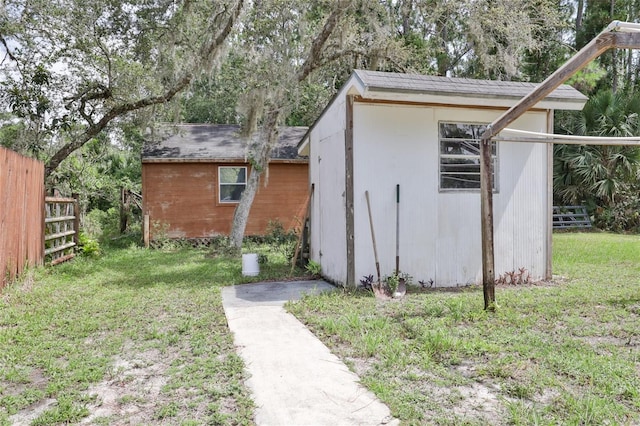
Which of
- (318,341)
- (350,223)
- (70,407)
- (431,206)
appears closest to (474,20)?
(431,206)

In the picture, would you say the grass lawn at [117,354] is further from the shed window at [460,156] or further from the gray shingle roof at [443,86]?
the shed window at [460,156]

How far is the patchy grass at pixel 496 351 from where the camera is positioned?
2.66 metres

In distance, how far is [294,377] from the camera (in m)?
3.20

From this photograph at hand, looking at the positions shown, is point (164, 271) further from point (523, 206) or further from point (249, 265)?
point (523, 206)

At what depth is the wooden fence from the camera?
27.0ft

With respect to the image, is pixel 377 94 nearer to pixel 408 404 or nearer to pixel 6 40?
pixel 408 404

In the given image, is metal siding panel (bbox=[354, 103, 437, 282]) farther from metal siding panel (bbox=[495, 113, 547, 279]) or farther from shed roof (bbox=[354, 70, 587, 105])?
metal siding panel (bbox=[495, 113, 547, 279])

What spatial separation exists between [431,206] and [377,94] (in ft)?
5.83

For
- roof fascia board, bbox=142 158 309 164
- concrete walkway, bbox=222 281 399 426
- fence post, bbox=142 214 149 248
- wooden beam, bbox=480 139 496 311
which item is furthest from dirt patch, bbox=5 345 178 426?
roof fascia board, bbox=142 158 309 164

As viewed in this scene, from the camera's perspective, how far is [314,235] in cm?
817

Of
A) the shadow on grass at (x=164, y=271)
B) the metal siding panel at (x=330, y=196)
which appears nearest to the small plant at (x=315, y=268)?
the metal siding panel at (x=330, y=196)

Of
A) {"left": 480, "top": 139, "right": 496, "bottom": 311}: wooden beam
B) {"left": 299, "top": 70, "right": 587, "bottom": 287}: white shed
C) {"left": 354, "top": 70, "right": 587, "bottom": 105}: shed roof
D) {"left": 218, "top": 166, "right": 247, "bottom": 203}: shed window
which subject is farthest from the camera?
{"left": 218, "top": 166, "right": 247, "bottom": 203}: shed window

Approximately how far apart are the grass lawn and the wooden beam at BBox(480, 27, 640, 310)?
272 centimetres

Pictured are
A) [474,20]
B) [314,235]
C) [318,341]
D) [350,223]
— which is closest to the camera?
[318,341]
